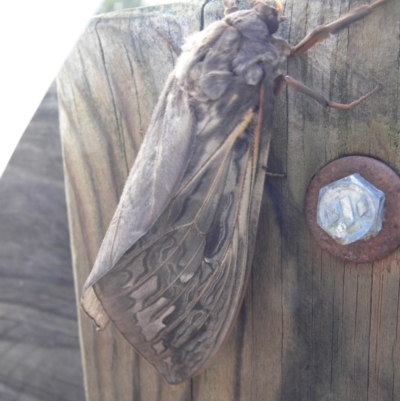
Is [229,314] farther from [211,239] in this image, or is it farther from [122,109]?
[122,109]

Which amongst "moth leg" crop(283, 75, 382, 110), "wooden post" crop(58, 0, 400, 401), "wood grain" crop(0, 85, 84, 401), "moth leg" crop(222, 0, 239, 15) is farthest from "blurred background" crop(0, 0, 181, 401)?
"moth leg" crop(283, 75, 382, 110)

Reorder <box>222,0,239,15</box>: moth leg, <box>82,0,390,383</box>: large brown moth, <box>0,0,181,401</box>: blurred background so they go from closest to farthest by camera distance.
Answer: <box>82,0,390,383</box>: large brown moth → <box>222,0,239,15</box>: moth leg → <box>0,0,181,401</box>: blurred background

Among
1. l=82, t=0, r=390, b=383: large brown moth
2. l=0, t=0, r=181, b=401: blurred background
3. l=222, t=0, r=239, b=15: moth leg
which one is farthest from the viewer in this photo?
l=0, t=0, r=181, b=401: blurred background

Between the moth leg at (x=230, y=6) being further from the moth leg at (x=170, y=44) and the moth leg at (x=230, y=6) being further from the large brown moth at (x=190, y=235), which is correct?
the moth leg at (x=170, y=44)

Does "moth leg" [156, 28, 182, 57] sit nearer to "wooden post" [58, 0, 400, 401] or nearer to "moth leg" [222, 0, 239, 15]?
"wooden post" [58, 0, 400, 401]

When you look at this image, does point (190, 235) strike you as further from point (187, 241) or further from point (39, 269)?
point (39, 269)

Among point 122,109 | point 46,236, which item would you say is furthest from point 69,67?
point 46,236

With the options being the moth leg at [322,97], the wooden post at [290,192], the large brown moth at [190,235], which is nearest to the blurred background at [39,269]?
the wooden post at [290,192]
